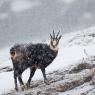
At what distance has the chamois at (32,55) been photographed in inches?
747

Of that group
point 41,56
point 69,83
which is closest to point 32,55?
point 41,56

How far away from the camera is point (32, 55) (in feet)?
62.3

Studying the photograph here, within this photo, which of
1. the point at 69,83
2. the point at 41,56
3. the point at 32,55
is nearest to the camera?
the point at 69,83

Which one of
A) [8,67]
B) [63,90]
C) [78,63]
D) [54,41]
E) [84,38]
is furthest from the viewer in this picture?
[84,38]

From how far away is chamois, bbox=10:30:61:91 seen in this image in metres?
19.0

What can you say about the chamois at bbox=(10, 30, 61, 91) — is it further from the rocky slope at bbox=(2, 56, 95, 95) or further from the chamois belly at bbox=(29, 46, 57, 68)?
the rocky slope at bbox=(2, 56, 95, 95)

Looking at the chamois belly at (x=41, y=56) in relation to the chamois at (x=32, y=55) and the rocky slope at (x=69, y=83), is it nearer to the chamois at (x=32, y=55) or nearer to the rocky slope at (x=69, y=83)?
the chamois at (x=32, y=55)

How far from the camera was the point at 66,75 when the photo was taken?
19453mm

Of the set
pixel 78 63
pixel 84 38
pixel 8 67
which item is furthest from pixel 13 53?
pixel 84 38

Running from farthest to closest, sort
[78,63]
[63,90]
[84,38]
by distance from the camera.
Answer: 1. [84,38]
2. [78,63]
3. [63,90]

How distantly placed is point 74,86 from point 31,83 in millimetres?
2940

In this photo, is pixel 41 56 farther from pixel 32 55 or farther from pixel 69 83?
pixel 69 83

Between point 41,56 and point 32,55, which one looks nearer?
point 32,55

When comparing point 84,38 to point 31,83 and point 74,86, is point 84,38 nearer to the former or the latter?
point 31,83
